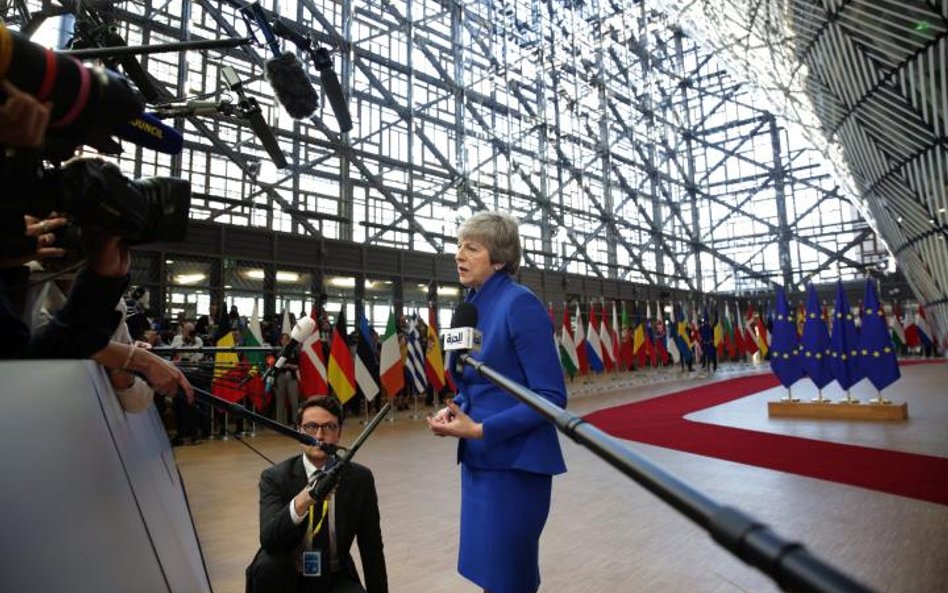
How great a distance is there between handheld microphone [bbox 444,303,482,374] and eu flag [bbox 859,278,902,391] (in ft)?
24.3

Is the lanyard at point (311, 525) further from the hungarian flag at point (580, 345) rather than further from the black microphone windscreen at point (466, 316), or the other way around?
the hungarian flag at point (580, 345)

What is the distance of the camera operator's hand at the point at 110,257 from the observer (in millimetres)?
850

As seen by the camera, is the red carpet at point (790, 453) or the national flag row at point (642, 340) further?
the national flag row at point (642, 340)

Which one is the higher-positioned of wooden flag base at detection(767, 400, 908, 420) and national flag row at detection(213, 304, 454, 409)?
national flag row at detection(213, 304, 454, 409)

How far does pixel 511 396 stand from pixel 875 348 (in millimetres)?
7628

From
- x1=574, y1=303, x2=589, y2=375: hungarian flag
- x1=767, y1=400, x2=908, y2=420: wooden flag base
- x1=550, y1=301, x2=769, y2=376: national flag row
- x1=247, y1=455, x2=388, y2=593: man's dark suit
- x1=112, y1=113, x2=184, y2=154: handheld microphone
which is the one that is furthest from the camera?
x1=550, y1=301, x2=769, y2=376: national flag row

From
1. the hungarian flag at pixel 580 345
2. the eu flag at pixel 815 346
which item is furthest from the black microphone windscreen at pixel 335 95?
the hungarian flag at pixel 580 345

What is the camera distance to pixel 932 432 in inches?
221

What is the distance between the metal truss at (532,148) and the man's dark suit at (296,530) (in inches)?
96.5

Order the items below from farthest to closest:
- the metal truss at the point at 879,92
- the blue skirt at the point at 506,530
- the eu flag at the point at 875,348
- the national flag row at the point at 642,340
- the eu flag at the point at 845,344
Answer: the national flag row at the point at 642,340
the eu flag at the point at 845,344
the metal truss at the point at 879,92
the eu flag at the point at 875,348
the blue skirt at the point at 506,530

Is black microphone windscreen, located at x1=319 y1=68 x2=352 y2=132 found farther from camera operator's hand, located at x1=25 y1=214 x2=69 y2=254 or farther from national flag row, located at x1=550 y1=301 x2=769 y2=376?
national flag row, located at x1=550 y1=301 x2=769 y2=376

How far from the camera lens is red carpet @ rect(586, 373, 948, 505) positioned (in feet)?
12.6

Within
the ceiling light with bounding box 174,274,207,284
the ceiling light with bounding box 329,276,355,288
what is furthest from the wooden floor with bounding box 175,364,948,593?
the ceiling light with bounding box 329,276,355,288

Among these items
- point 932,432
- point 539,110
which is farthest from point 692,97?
point 932,432
